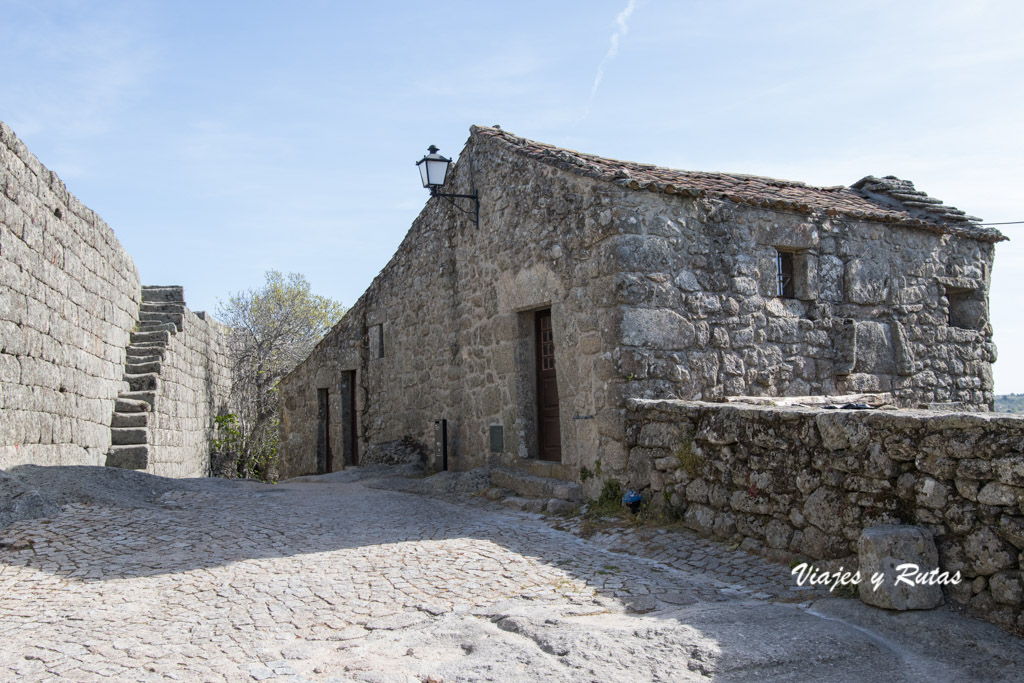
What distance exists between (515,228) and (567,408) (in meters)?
2.31

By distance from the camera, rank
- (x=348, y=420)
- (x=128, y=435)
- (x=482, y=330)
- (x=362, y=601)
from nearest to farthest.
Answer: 1. (x=362, y=601)
2. (x=482, y=330)
3. (x=128, y=435)
4. (x=348, y=420)

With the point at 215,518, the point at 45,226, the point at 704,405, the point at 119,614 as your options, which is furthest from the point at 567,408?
the point at 45,226

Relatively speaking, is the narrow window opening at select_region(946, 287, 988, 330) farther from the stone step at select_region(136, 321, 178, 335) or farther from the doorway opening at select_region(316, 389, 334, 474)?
the stone step at select_region(136, 321, 178, 335)

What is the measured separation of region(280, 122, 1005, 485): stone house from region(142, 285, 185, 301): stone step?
434 cm

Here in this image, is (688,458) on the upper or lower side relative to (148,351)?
lower

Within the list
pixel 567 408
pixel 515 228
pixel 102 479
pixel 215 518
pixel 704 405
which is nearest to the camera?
pixel 704 405

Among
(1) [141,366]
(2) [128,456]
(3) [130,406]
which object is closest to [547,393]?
(2) [128,456]

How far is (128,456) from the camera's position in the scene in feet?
33.0

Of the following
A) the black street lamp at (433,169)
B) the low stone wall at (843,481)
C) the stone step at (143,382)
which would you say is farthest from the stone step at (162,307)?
the low stone wall at (843,481)

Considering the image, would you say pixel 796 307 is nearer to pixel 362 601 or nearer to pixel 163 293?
pixel 362 601

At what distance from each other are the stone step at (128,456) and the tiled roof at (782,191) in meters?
6.03

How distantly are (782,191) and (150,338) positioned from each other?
364 inches

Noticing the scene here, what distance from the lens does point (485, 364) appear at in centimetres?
979

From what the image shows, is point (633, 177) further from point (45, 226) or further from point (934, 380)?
point (45, 226)
